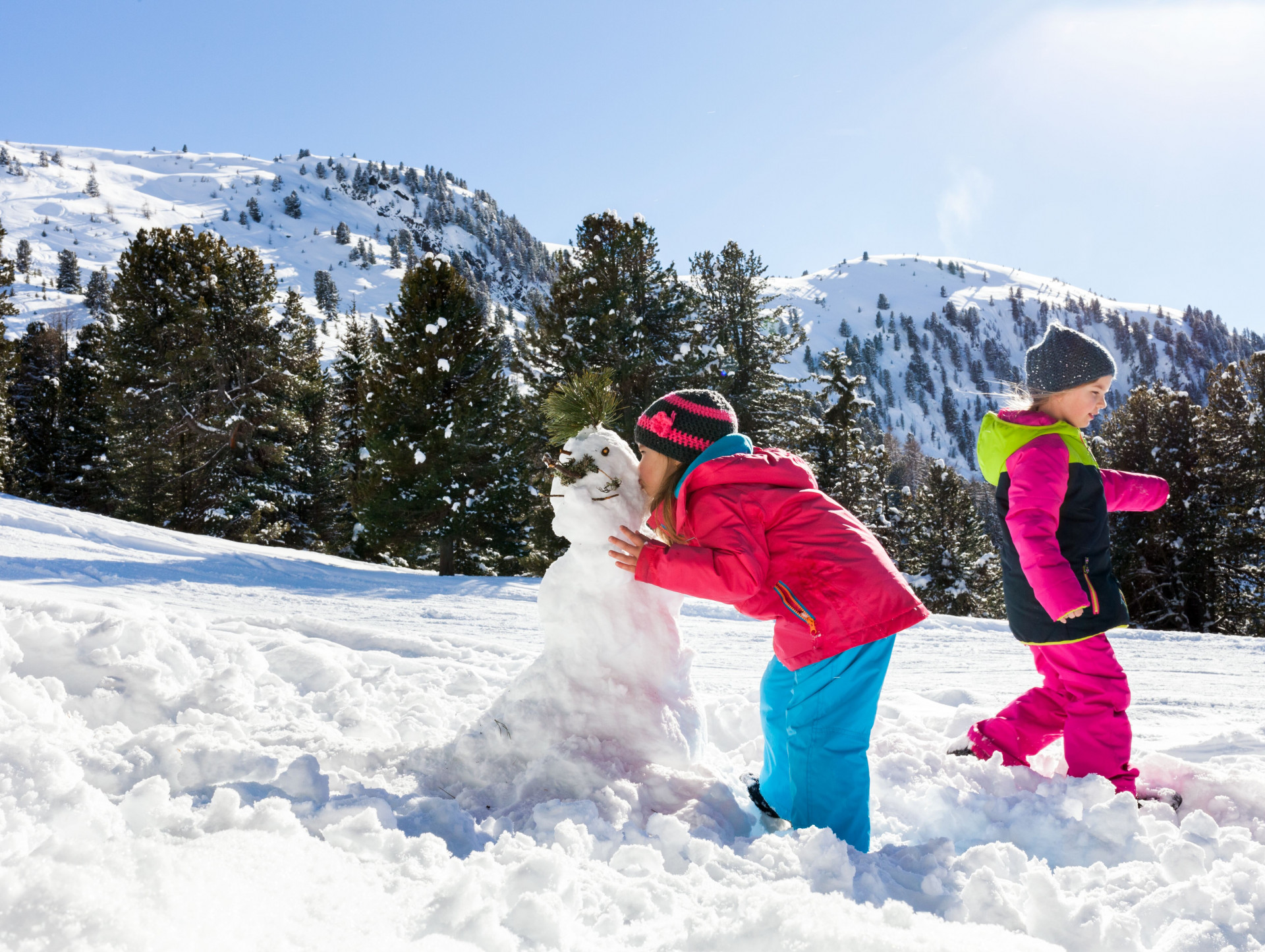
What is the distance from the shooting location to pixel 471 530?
1636cm

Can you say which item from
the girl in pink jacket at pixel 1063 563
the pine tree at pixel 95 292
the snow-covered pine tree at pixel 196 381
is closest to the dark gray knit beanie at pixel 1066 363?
the girl in pink jacket at pixel 1063 563

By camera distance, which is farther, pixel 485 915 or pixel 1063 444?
pixel 1063 444

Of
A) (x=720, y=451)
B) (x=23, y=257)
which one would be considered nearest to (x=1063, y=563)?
(x=720, y=451)

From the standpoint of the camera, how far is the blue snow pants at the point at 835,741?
2.37 m

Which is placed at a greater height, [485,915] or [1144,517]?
[1144,517]

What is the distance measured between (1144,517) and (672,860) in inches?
923

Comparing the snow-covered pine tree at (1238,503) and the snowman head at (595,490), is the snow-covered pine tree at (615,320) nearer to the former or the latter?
the snowman head at (595,490)

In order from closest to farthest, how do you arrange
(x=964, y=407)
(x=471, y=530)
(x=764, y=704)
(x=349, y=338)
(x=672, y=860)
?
(x=672, y=860), (x=764, y=704), (x=471, y=530), (x=349, y=338), (x=964, y=407)

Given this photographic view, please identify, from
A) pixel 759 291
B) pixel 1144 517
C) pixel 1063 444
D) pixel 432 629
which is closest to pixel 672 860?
pixel 1063 444

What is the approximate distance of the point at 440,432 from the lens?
1609 cm

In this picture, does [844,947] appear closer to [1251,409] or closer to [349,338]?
[1251,409]

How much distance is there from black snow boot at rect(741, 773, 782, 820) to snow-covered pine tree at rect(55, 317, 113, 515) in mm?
32409

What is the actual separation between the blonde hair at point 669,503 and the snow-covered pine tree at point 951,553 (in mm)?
24490

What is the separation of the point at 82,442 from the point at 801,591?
122 feet
